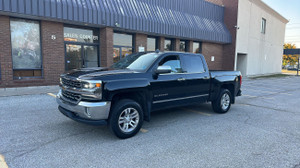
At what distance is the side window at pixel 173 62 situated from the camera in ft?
16.2

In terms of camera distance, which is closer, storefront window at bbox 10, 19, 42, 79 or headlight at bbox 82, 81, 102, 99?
headlight at bbox 82, 81, 102, 99

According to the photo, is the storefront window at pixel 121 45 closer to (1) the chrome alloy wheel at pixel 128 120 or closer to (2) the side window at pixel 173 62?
(2) the side window at pixel 173 62

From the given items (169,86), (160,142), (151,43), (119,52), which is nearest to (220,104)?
(169,86)

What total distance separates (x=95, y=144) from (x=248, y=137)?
10.9ft

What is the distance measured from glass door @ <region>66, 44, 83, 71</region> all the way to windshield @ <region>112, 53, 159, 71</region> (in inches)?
299

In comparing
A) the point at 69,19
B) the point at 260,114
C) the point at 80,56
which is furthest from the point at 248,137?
the point at 80,56

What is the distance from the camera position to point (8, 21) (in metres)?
9.40

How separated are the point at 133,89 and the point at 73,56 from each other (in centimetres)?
906

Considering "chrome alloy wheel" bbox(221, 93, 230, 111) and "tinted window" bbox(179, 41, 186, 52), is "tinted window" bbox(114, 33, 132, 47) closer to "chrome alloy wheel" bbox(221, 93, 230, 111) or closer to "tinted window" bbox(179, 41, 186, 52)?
"tinted window" bbox(179, 41, 186, 52)

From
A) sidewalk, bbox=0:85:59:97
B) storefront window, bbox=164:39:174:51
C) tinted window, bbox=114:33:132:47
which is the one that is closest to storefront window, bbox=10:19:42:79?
sidewalk, bbox=0:85:59:97

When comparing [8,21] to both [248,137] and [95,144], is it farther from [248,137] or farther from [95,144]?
[248,137]

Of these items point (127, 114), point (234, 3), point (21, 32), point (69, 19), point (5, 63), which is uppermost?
point (234, 3)

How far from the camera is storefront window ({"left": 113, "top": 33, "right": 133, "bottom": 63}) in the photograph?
44.0 ft

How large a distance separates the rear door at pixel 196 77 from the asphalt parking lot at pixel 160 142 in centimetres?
71
